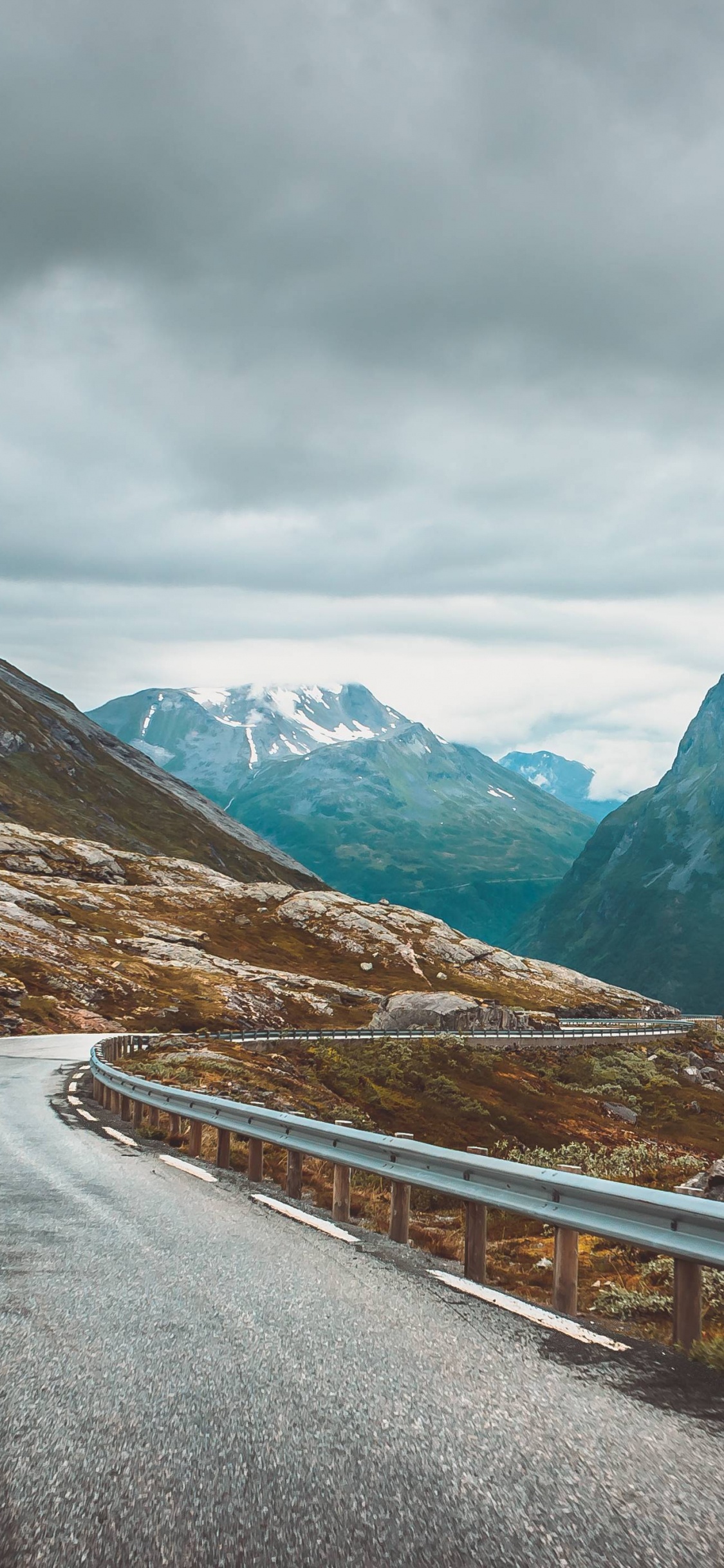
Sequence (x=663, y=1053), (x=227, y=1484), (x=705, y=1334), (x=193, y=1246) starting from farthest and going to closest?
(x=663, y=1053), (x=193, y=1246), (x=705, y=1334), (x=227, y=1484)

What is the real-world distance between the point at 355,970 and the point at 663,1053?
4661 centimetres

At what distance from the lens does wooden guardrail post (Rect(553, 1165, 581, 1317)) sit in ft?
25.6

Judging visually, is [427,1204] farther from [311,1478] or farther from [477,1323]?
[311,1478]

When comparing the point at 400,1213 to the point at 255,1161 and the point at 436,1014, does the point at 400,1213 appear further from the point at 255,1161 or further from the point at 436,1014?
the point at 436,1014

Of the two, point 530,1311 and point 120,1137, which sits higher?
point 530,1311

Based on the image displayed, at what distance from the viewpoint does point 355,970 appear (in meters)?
119

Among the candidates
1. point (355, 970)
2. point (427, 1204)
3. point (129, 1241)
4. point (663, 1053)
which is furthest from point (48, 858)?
point (129, 1241)

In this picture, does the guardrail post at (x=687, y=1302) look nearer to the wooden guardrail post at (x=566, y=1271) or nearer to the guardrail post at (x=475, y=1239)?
the wooden guardrail post at (x=566, y=1271)

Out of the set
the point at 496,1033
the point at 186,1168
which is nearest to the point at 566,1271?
the point at 186,1168

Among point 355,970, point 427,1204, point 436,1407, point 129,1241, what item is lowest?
point 355,970

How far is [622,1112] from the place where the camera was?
52.9 m

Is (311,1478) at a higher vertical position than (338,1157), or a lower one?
higher

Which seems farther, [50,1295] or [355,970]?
[355,970]

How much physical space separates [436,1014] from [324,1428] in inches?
2918
